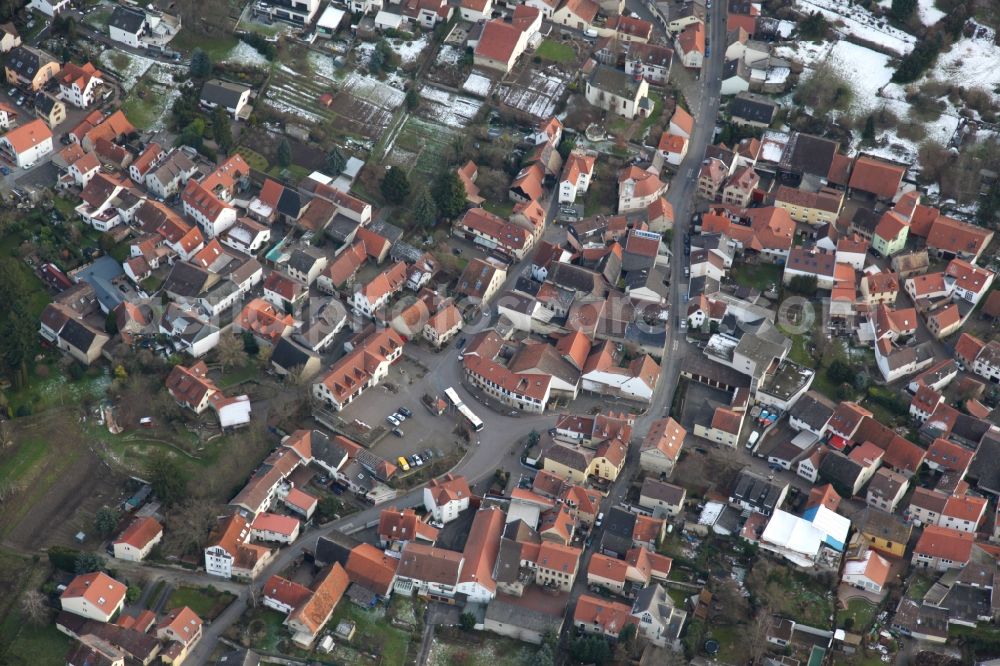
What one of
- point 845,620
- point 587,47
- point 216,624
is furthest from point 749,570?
point 587,47

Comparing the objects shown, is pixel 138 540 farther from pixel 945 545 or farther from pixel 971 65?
pixel 971 65

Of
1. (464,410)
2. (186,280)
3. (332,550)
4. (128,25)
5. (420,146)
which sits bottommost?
(332,550)

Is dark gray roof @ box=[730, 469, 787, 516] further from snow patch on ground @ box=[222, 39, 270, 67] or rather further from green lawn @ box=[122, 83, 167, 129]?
green lawn @ box=[122, 83, 167, 129]

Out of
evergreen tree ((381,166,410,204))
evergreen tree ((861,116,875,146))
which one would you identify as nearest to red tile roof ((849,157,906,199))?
evergreen tree ((861,116,875,146))

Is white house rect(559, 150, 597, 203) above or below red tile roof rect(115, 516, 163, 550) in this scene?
above

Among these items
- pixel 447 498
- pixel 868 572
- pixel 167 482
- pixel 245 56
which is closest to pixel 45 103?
pixel 245 56

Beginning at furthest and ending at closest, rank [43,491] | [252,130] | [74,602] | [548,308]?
[252,130]
[548,308]
[43,491]
[74,602]

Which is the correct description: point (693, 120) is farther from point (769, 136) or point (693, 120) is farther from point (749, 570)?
Answer: point (749, 570)
